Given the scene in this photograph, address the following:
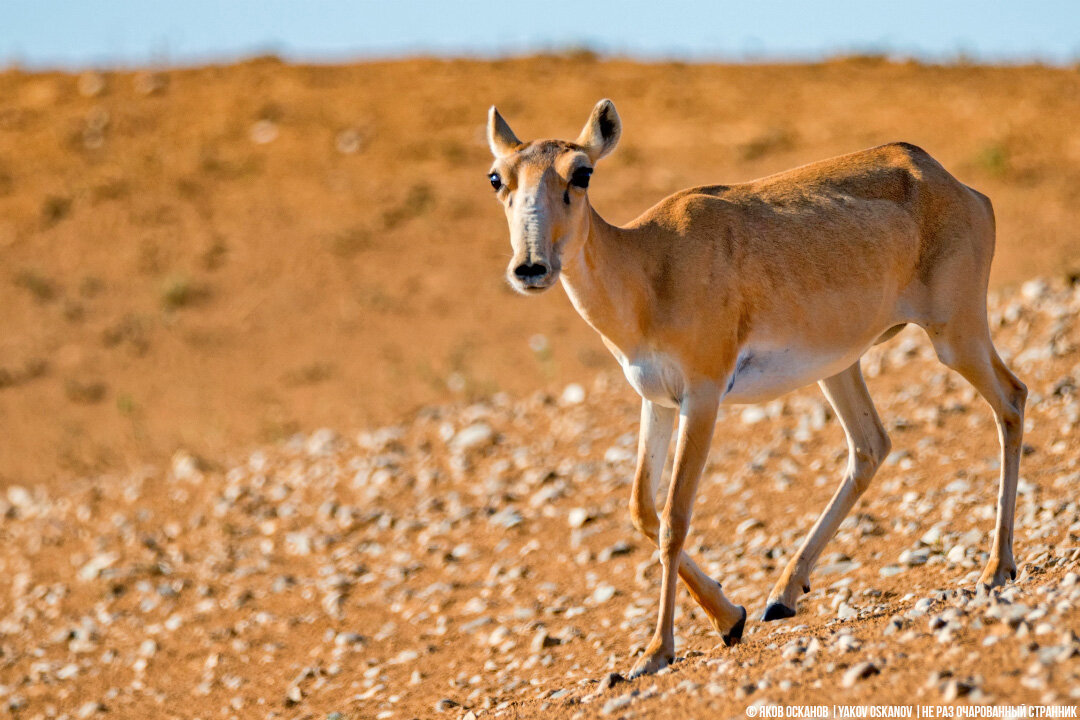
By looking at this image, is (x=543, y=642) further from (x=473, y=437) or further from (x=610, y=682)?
(x=473, y=437)

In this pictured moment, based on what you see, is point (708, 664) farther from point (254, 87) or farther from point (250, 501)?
point (254, 87)

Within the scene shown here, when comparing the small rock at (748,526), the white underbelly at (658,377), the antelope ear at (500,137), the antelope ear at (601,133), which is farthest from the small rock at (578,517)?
the antelope ear at (601,133)

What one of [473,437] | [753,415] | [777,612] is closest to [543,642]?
[777,612]

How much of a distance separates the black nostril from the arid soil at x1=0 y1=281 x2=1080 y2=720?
2245mm

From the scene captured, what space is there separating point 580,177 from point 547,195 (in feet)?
1.01

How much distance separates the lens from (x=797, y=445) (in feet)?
39.1

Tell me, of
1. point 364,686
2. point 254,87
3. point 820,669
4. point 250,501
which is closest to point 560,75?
point 254,87

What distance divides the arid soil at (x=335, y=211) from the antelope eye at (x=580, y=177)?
9.06 metres

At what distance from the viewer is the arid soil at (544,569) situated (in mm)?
6277

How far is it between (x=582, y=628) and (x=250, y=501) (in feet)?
20.2

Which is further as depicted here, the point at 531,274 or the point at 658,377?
the point at 658,377

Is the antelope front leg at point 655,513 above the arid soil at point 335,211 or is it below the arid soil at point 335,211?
below

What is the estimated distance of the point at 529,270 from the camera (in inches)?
264

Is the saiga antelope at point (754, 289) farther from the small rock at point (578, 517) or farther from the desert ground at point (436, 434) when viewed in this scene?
the small rock at point (578, 517)
